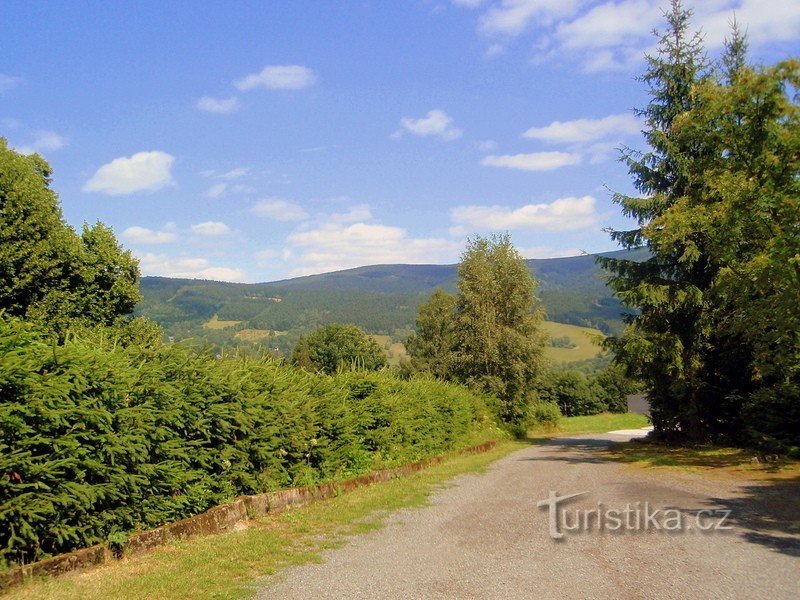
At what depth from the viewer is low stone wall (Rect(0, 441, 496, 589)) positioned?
5840 mm

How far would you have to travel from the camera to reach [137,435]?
7.24 m

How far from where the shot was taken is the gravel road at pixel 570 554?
587 cm

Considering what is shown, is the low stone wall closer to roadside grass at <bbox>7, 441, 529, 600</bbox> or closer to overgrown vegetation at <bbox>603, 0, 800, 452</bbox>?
roadside grass at <bbox>7, 441, 529, 600</bbox>

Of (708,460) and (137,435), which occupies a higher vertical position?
(137,435)

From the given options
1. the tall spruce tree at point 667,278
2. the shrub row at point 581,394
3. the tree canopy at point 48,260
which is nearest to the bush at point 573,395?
the shrub row at point 581,394

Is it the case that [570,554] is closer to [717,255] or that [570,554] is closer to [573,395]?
[717,255]

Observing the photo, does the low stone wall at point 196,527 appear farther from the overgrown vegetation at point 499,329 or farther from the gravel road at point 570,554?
the overgrown vegetation at point 499,329

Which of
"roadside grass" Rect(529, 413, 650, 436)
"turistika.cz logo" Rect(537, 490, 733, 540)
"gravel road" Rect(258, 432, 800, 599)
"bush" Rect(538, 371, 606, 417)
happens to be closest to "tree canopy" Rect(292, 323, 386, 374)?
"roadside grass" Rect(529, 413, 650, 436)

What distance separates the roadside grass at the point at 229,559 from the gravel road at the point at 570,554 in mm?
382

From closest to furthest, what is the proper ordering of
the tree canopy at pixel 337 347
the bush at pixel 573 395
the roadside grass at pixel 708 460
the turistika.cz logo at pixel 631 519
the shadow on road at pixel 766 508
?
the shadow on road at pixel 766 508 → the turistika.cz logo at pixel 631 519 → the roadside grass at pixel 708 460 → the tree canopy at pixel 337 347 → the bush at pixel 573 395

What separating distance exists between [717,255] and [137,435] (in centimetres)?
1686

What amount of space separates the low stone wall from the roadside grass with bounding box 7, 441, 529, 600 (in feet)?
0.36

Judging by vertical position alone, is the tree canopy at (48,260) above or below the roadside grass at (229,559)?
above

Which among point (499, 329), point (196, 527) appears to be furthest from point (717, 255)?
point (499, 329)
